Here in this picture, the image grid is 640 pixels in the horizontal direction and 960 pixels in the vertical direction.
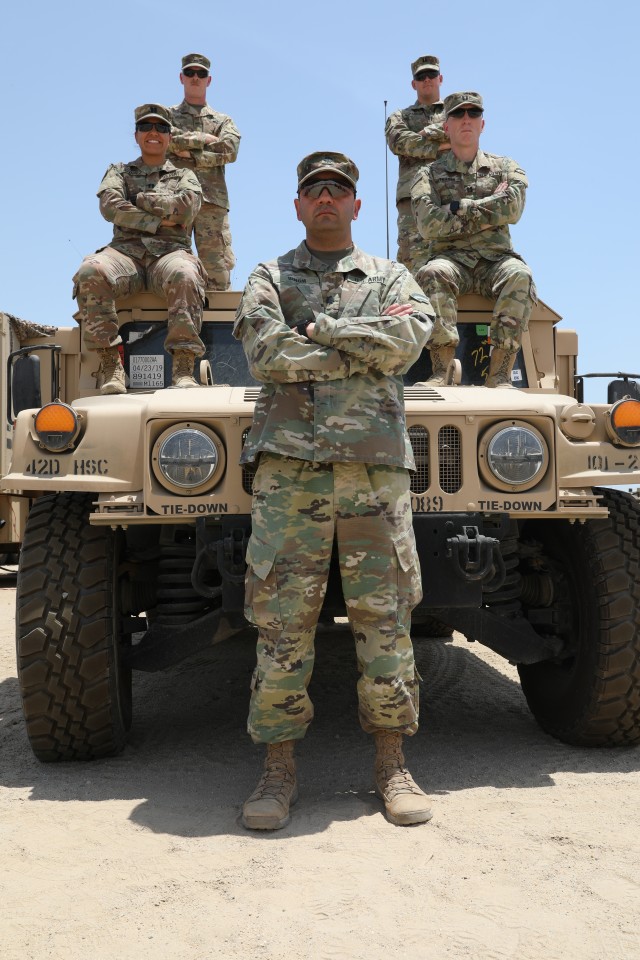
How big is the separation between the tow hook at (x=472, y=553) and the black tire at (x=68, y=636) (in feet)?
3.90

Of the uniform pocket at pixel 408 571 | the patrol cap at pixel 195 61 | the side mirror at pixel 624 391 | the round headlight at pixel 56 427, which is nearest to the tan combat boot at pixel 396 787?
the uniform pocket at pixel 408 571

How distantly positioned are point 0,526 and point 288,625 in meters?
7.86

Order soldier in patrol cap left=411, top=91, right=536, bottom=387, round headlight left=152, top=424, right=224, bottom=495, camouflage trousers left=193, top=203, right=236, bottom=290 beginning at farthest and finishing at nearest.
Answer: camouflage trousers left=193, top=203, right=236, bottom=290 < soldier in patrol cap left=411, top=91, right=536, bottom=387 < round headlight left=152, top=424, right=224, bottom=495

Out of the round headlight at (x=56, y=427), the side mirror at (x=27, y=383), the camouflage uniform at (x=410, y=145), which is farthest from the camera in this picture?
the camouflage uniform at (x=410, y=145)

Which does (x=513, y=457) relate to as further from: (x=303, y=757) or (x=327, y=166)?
(x=303, y=757)

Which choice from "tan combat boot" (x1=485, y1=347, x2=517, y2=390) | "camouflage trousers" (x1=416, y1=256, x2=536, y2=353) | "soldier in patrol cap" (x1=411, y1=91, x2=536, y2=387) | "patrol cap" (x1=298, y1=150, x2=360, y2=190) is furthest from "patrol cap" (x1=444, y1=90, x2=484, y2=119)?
"patrol cap" (x1=298, y1=150, x2=360, y2=190)

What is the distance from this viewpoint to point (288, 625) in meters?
2.91

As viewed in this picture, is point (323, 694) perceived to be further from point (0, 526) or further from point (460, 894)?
point (0, 526)

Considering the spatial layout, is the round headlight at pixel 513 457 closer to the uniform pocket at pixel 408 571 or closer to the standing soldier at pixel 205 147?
the uniform pocket at pixel 408 571

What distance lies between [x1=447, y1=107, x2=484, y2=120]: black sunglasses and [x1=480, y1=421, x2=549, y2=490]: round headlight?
7.04 feet

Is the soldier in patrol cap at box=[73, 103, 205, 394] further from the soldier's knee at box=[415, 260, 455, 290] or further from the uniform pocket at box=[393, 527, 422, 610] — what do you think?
the uniform pocket at box=[393, 527, 422, 610]

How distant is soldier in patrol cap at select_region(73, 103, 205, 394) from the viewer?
4250mm

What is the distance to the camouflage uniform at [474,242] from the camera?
431cm

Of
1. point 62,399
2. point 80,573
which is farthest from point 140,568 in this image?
point 62,399
